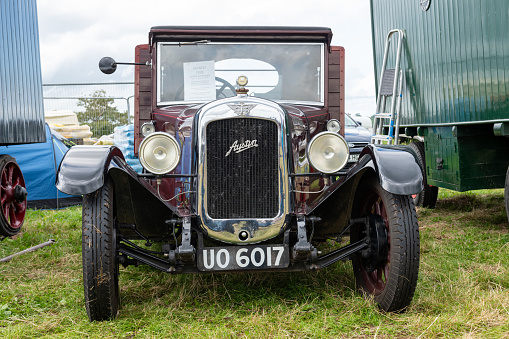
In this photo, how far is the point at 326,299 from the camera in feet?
11.1

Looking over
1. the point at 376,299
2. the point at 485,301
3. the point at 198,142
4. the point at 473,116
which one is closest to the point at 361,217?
the point at 376,299

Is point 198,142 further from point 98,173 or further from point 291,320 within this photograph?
point 291,320

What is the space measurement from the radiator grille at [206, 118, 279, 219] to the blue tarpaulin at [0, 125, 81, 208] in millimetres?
5590

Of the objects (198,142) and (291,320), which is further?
(198,142)

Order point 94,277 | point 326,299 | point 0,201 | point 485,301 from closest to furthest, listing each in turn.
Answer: point 94,277 < point 485,301 < point 326,299 < point 0,201

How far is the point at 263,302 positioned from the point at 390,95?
5423 mm

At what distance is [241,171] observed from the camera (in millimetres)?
3178

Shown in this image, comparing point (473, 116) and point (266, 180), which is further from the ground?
point (473, 116)

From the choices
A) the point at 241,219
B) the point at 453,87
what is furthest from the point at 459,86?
the point at 241,219

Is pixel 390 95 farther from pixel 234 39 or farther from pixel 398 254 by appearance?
pixel 398 254

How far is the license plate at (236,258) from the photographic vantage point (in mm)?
3059

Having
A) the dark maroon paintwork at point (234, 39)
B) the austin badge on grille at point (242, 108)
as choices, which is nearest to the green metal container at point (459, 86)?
the dark maroon paintwork at point (234, 39)

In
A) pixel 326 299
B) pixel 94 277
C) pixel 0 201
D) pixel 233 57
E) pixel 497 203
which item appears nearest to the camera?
pixel 94 277

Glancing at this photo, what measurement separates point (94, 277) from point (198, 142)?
3.24ft
